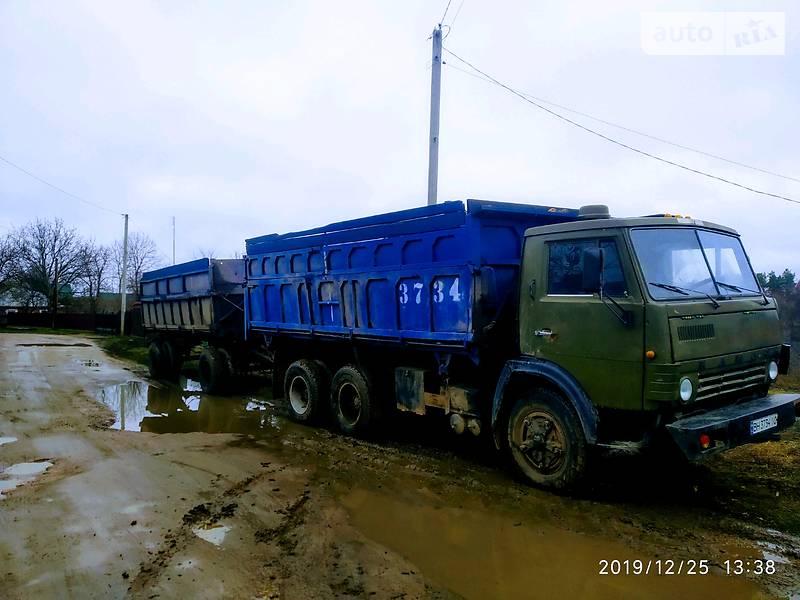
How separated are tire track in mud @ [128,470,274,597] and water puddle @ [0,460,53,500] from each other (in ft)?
6.35

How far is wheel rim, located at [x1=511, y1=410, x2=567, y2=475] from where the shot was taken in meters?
4.93

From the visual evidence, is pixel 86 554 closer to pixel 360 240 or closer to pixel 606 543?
pixel 606 543

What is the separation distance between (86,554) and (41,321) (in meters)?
47.6

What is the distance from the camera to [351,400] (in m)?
7.69

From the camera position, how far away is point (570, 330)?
192 inches

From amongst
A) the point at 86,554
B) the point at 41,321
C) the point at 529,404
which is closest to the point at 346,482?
the point at 529,404

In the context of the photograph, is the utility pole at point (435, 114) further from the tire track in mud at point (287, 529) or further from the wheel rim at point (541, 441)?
the tire track in mud at point (287, 529)

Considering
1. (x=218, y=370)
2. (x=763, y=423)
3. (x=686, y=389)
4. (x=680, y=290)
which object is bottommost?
(x=218, y=370)

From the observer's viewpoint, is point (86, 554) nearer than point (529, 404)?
Yes

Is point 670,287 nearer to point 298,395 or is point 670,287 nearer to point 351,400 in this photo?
point 351,400

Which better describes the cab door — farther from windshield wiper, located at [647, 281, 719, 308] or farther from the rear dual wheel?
the rear dual wheel

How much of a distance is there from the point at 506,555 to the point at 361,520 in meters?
1.26

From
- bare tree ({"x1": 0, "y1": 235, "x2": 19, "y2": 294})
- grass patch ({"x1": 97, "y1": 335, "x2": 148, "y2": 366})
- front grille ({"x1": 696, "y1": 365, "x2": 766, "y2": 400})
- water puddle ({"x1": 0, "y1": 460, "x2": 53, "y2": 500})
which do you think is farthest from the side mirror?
bare tree ({"x1": 0, "y1": 235, "x2": 19, "y2": 294})

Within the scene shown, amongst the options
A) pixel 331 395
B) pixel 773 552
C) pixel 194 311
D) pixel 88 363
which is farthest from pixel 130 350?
pixel 773 552
